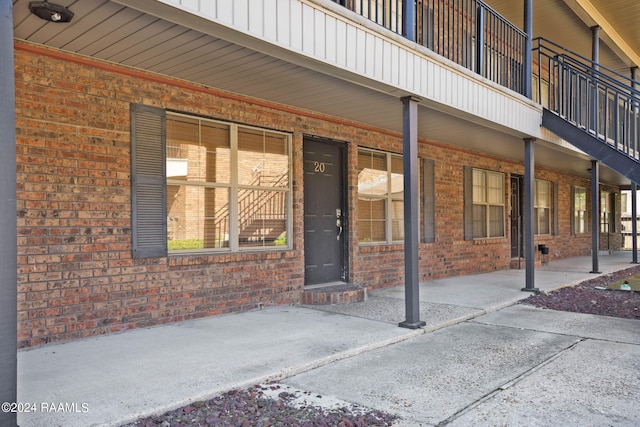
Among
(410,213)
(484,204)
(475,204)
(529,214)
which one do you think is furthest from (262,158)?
(484,204)

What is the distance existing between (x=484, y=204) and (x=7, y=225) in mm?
10350

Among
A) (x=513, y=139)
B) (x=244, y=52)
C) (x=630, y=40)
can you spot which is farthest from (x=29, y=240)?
(x=630, y=40)

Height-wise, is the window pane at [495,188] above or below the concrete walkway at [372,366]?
above

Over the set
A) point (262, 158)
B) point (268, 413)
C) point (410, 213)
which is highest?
point (262, 158)

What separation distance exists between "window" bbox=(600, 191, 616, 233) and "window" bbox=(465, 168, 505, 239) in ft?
31.3

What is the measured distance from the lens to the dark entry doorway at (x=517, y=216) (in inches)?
494

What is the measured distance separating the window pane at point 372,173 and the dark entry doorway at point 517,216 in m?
5.41

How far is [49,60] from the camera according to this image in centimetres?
463

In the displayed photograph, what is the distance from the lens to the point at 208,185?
601 cm

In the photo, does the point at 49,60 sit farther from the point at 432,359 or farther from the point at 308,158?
the point at 432,359

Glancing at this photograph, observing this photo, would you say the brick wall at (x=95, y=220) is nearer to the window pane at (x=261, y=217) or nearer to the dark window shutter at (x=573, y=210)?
the window pane at (x=261, y=217)

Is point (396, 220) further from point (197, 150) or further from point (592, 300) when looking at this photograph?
point (197, 150)

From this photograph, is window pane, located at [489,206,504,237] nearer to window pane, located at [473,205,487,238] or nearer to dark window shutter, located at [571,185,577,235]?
window pane, located at [473,205,487,238]

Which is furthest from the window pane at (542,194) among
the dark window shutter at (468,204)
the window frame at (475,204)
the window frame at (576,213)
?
the dark window shutter at (468,204)
